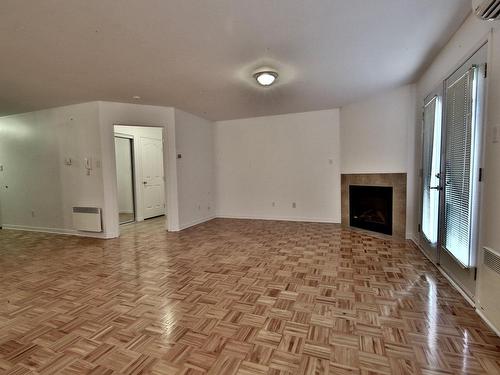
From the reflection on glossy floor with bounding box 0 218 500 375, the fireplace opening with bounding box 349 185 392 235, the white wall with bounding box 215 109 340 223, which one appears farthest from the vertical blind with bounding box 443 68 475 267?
the white wall with bounding box 215 109 340 223

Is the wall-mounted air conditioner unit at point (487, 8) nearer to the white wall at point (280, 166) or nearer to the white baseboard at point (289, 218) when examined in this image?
the white wall at point (280, 166)

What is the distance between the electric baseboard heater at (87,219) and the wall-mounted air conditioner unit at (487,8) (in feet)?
17.2

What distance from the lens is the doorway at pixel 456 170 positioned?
202 centimetres

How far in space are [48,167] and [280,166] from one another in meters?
4.71


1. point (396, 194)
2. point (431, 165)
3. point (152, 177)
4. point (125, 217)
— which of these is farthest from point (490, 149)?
point (125, 217)

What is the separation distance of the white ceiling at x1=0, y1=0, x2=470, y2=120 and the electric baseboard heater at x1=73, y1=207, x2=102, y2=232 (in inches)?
76.5

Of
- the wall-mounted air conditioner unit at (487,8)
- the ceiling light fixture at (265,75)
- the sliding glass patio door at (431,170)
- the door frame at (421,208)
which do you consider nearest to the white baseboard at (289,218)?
the door frame at (421,208)

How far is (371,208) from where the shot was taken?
4641 millimetres

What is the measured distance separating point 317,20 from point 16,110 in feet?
18.6

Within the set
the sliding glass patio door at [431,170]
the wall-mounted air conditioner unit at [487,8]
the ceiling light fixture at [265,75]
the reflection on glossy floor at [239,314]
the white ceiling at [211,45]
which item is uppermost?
the white ceiling at [211,45]

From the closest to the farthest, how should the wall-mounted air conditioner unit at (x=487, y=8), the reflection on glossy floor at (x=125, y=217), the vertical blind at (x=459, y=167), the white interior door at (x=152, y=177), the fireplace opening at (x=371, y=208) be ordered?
the wall-mounted air conditioner unit at (x=487, y=8)
the vertical blind at (x=459, y=167)
the fireplace opening at (x=371, y=208)
the reflection on glossy floor at (x=125, y=217)
the white interior door at (x=152, y=177)

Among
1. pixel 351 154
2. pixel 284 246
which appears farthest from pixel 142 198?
pixel 351 154

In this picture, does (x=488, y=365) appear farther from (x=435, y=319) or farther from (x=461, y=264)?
(x=461, y=264)

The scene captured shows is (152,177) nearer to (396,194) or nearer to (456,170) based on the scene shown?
(396,194)
